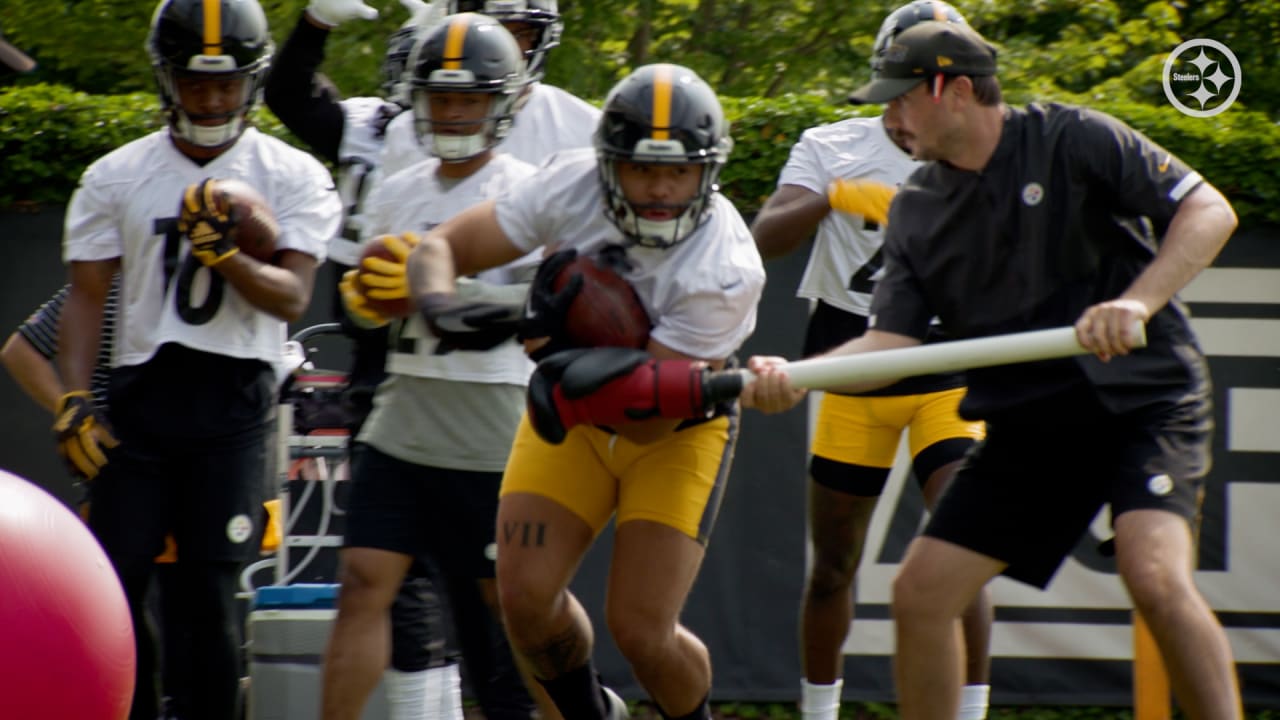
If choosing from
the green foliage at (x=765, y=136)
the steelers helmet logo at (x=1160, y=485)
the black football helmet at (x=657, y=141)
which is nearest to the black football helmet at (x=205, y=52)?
the black football helmet at (x=657, y=141)

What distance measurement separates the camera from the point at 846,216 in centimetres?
548

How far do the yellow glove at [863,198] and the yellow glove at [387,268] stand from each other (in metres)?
1.49

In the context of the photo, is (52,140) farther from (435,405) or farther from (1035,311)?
(1035,311)

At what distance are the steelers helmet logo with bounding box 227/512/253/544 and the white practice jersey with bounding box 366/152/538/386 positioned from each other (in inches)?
25.6

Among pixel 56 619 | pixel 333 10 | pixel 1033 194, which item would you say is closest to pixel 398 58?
pixel 333 10

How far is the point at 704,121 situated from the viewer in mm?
4199

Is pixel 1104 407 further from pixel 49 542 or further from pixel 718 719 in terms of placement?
pixel 718 719

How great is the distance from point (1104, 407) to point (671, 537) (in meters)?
1.12

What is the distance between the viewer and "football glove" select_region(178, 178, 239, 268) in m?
4.75

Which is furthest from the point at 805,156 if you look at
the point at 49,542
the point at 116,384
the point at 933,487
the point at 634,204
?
the point at 49,542

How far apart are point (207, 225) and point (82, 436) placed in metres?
0.71

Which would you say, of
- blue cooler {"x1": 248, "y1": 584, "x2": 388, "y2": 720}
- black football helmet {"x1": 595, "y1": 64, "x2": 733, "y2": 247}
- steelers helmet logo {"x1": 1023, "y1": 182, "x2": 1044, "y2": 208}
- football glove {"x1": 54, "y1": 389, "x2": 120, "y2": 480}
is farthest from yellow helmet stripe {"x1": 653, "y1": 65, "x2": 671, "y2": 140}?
blue cooler {"x1": 248, "y1": 584, "x2": 388, "y2": 720}

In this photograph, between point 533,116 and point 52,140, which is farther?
point 52,140

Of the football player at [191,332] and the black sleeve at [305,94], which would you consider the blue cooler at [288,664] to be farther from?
the black sleeve at [305,94]
